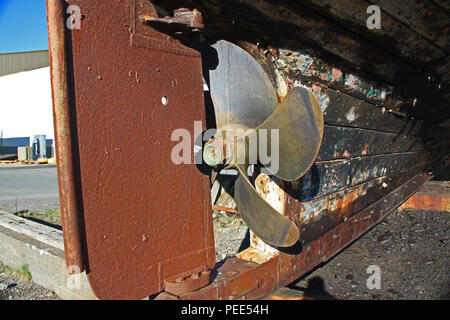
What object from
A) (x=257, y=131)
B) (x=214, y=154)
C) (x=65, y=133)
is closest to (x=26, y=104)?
(x=214, y=154)

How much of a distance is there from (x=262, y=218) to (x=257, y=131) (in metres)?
0.52

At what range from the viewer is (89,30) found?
5.07 ft

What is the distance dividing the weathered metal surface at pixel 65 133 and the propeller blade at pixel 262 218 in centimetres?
94

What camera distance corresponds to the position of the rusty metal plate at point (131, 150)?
5.04 feet

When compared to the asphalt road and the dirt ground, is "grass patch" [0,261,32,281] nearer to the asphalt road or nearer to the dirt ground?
the dirt ground

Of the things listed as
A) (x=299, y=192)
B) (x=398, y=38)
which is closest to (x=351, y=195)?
A: (x=299, y=192)

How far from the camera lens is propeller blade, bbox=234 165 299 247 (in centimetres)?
202

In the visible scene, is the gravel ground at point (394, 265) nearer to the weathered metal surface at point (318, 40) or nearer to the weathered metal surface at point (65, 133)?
the weathered metal surface at point (318, 40)

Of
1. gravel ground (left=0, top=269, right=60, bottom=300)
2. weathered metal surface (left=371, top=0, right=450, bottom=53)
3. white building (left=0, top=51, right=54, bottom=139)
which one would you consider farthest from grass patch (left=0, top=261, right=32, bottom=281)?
white building (left=0, top=51, right=54, bottom=139)

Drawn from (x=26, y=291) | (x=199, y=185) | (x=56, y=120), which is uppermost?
(x=56, y=120)

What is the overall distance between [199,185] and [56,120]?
2.86ft

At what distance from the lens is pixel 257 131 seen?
6.76 ft

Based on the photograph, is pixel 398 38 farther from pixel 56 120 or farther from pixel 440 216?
pixel 440 216

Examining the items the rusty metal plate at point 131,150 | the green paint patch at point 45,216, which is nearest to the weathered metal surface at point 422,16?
the rusty metal plate at point 131,150
